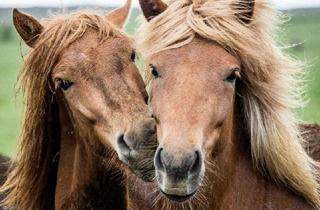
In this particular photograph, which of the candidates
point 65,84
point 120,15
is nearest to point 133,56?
point 65,84

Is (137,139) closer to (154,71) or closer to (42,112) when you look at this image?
(154,71)

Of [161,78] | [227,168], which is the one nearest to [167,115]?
[161,78]

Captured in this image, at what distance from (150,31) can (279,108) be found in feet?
2.98

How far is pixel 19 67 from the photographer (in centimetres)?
562

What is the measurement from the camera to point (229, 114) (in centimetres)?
462

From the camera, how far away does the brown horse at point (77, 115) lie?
4.63 metres

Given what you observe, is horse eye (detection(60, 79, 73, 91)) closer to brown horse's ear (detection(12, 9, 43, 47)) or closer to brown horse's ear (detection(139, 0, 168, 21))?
brown horse's ear (detection(12, 9, 43, 47))

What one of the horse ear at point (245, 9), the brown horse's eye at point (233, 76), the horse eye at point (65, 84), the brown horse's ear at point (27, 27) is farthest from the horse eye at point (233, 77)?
the brown horse's ear at point (27, 27)

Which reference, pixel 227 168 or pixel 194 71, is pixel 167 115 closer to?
pixel 194 71

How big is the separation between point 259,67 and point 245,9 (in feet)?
1.16

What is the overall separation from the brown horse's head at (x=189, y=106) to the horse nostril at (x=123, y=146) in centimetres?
18

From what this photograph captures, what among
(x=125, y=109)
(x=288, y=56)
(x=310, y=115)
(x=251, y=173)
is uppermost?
(x=125, y=109)

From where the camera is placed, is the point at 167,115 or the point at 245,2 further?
the point at 245,2

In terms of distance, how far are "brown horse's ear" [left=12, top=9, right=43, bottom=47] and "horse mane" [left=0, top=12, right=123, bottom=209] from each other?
4 centimetres
